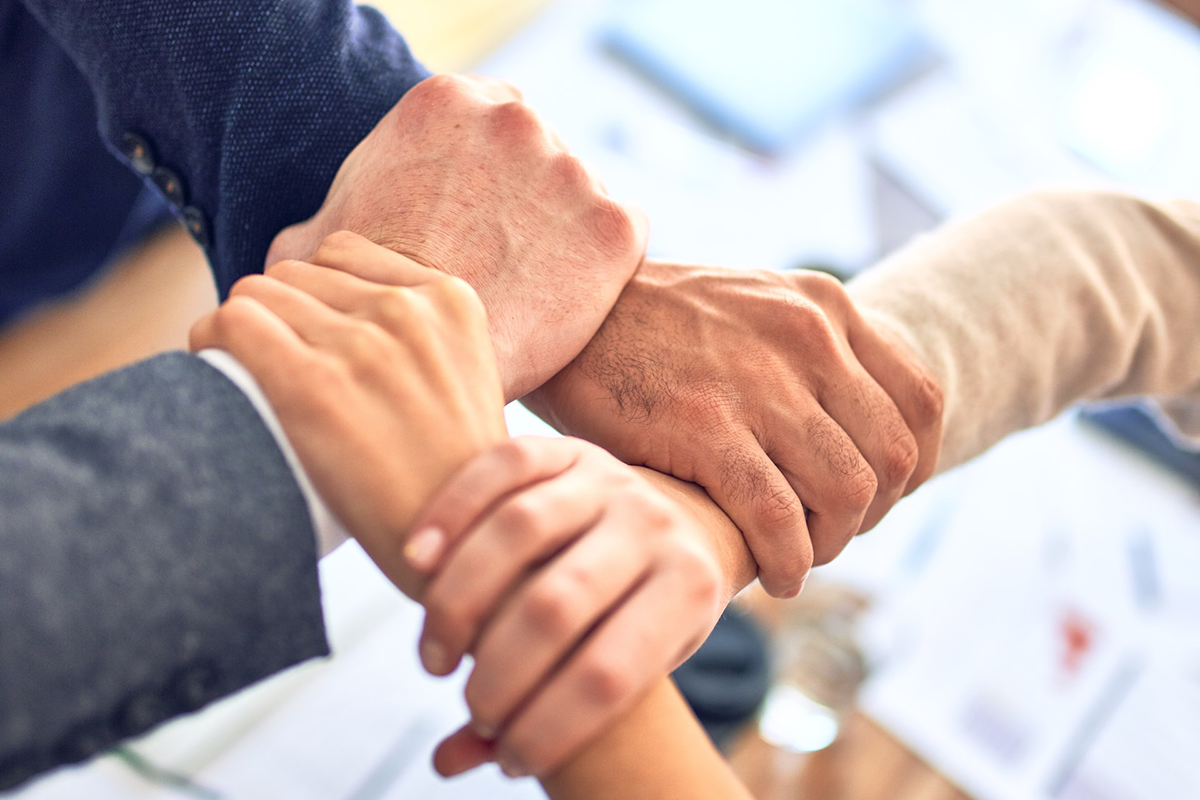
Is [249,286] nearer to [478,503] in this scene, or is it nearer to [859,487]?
[478,503]

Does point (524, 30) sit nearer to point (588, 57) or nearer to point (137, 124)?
point (588, 57)

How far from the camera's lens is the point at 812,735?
2.95 ft

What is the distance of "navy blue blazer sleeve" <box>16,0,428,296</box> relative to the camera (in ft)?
1.76

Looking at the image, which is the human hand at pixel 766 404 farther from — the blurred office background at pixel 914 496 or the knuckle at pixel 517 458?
the blurred office background at pixel 914 496

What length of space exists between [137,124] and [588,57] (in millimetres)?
771

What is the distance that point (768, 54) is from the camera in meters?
1.23

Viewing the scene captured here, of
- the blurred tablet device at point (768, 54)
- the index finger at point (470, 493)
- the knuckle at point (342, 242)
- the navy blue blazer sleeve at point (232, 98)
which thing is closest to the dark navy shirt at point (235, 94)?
the navy blue blazer sleeve at point (232, 98)

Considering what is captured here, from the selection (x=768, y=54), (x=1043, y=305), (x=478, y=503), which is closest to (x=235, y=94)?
(x=478, y=503)

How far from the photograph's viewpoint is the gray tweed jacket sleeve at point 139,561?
0.30 m

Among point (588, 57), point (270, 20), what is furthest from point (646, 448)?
point (588, 57)

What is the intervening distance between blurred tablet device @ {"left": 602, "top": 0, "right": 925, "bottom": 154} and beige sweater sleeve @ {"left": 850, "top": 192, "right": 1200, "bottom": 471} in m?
0.58

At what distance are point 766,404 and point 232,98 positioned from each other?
1.24 feet

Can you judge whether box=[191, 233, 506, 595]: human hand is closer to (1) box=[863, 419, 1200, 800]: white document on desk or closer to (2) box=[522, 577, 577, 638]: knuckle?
(2) box=[522, 577, 577, 638]: knuckle

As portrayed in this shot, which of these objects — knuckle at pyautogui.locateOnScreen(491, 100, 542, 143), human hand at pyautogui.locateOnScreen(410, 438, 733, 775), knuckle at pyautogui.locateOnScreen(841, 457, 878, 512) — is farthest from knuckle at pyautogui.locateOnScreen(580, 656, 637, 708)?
knuckle at pyautogui.locateOnScreen(491, 100, 542, 143)
